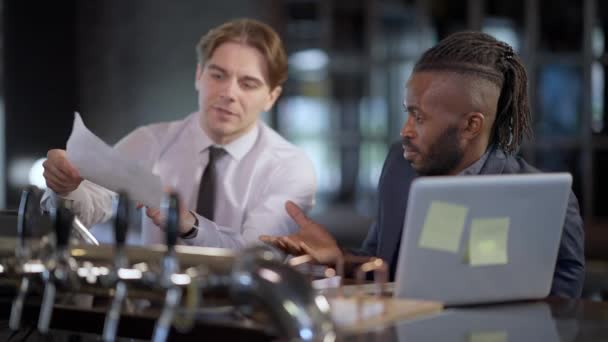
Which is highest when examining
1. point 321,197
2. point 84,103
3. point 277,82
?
point 277,82

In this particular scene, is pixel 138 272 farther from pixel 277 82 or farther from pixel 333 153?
pixel 333 153

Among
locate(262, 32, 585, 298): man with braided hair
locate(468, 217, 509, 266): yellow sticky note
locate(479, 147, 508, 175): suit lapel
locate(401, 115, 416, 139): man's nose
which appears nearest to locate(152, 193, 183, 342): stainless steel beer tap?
locate(468, 217, 509, 266): yellow sticky note

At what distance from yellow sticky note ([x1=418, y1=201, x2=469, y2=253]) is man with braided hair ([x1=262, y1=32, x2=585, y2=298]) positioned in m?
0.45

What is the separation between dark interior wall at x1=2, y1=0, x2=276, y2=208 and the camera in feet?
17.6

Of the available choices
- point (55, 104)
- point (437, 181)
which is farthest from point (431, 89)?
point (55, 104)

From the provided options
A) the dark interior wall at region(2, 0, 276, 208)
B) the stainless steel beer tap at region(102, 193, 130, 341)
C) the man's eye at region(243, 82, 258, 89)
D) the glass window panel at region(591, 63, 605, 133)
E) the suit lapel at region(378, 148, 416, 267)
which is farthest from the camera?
the dark interior wall at region(2, 0, 276, 208)

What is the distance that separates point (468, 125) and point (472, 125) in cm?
1

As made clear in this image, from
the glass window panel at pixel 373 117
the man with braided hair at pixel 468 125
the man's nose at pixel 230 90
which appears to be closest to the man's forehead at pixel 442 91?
the man with braided hair at pixel 468 125

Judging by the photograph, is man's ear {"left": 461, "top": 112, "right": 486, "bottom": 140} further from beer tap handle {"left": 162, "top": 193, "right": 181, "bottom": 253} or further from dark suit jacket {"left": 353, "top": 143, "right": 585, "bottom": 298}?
beer tap handle {"left": 162, "top": 193, "right": 181, "bottom": 253}

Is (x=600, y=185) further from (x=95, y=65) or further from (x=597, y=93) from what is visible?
(x=95, y=65)

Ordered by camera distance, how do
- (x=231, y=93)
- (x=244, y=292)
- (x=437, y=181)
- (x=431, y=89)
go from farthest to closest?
(x=231, y=93), (x=431, y=89), (x=437, y=181), (x=244, y=292)

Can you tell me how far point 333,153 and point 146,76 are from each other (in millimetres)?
1233

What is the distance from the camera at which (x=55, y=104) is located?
5613 mm

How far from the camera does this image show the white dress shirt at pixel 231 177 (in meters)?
2.76
